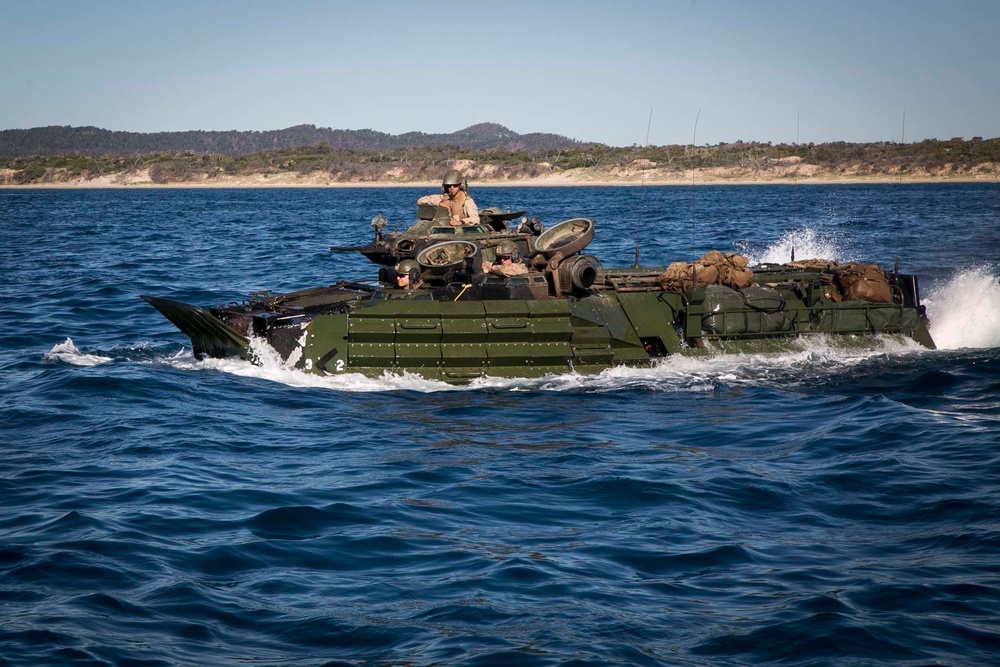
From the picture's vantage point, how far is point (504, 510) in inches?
432

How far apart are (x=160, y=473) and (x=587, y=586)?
5581 millimetres

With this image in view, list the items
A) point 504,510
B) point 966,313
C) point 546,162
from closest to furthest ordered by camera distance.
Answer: point 504,510
point 966,313
point 546,162

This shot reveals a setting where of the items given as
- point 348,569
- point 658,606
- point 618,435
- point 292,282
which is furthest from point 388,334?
point 292,282

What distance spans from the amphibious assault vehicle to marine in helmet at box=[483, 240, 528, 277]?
11 centimetres

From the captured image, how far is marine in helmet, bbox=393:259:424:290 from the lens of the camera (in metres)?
17.8

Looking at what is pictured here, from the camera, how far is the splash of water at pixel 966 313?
20.6m

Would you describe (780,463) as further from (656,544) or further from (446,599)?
(446,599)

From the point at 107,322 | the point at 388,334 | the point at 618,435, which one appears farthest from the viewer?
the point at 107,322

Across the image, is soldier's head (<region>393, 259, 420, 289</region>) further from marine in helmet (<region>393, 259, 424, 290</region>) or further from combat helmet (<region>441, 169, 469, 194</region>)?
combat helmet (<region>441, 169, 469, 194</region>)

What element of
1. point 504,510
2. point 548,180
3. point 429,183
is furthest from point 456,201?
point 429,183

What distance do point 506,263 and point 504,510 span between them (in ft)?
25.6

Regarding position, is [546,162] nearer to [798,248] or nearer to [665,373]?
[798,248]

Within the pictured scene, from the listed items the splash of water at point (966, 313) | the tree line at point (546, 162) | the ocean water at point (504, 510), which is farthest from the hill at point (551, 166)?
the ocean water at point (504, 510)

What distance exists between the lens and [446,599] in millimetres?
8648
